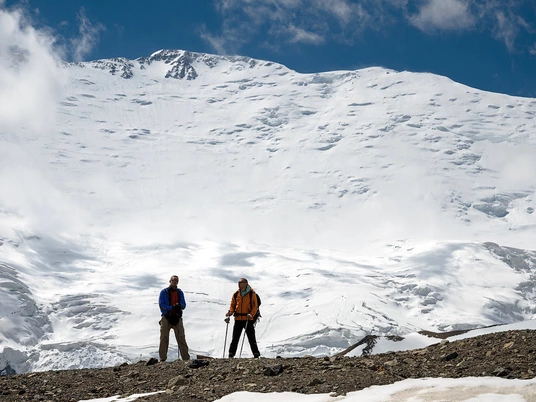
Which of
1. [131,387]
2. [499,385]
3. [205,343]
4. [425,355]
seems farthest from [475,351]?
[205,343]

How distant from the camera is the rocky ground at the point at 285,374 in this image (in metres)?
12.7

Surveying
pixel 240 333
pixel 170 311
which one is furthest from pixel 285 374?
pixel 170 311

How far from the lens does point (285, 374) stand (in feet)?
45.8

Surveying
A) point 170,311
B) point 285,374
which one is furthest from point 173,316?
point 285,374

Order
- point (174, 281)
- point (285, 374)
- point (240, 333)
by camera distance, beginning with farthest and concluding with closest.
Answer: point (174, 281), point (240, 333), point (285, 374)

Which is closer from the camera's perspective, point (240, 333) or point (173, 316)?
point (240, 333)

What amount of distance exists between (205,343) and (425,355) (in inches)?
6794

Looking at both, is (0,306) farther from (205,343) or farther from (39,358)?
(205,343)

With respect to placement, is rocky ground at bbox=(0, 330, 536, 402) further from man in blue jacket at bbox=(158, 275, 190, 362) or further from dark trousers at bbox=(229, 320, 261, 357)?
man in blue jacket at bbox=(158, 275, 190, 362)

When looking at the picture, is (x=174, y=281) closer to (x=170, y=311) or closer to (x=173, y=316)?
(x=170, y=311)

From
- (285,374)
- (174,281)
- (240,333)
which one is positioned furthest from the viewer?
(174,281)

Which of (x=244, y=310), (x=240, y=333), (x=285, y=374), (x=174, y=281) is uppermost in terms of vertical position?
(x=174, y=281)

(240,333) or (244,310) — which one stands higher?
(244,310)

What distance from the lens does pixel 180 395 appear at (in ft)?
42.7
